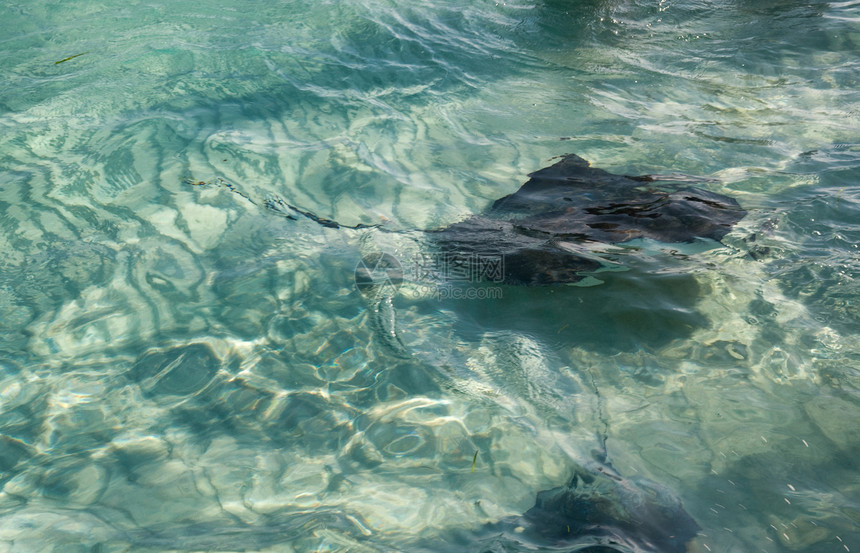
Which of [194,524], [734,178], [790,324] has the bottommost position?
[194,524]

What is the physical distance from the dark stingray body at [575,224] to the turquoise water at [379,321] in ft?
0.53

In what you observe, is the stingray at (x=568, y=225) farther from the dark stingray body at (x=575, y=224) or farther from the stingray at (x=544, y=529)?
the stingray at (x=544, y=529)

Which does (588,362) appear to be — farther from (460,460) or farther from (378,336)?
(378,336)

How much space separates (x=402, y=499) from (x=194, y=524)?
3.29 feet

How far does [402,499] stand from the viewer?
9.71 ft

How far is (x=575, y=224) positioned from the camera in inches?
186

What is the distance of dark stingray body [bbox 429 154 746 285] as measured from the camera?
14.5 feet

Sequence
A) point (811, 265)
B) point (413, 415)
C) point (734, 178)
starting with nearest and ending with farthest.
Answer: point (413, 415) → point (811, 265) → point (734, 178)

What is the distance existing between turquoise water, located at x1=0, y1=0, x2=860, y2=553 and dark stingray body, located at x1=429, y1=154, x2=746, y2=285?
16 cm

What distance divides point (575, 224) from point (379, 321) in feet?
5.90

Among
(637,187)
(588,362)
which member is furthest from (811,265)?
(588,362)

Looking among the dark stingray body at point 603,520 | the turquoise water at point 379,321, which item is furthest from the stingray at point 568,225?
the dark stingray body at point 603,520

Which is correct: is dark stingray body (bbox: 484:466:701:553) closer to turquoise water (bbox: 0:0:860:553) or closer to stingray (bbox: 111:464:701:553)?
stingray (bbox: 111:464:701:553)

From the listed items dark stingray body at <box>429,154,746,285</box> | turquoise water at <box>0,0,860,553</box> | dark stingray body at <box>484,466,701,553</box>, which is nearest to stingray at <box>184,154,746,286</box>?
dark stingray body at <box>429,154,746,285</box>
